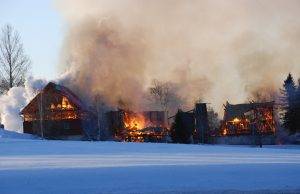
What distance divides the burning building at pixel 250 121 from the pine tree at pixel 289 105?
6.96ft

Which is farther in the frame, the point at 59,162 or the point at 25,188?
the point at 59,162

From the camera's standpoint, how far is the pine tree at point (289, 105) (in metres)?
68.4

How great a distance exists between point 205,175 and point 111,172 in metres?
3.58

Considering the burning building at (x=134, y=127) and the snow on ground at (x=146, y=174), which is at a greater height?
the burning building at (x=134, y=127)

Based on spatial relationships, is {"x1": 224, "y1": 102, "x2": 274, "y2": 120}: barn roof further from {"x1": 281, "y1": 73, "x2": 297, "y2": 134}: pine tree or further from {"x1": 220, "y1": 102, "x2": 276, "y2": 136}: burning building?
{"x1": 281, "y1": 73, "x2": 297, "y2": 134}: pine tree

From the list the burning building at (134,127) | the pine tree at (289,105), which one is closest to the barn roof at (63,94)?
the burning building at (134,127)

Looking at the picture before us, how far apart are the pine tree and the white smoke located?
31491 mm

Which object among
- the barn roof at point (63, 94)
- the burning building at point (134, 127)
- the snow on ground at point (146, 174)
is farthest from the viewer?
the burning building at point (134, 127)

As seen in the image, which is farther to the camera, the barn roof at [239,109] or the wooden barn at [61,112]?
the barn roof at [239,109]

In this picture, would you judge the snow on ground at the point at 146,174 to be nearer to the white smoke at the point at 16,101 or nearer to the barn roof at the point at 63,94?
the barn roof at the point at 63,94

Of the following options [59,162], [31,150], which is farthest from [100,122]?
[59,162]

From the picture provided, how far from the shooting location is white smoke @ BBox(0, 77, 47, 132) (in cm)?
7009

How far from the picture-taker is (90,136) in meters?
69.2

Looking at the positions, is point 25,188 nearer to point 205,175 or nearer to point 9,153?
point 205,175
